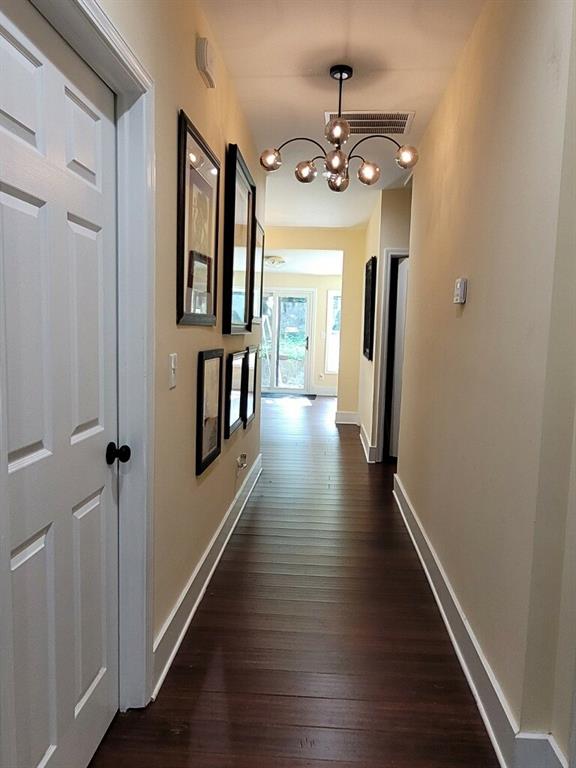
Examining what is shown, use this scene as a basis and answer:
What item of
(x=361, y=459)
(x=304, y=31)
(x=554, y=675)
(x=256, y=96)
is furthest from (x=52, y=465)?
(x=361, y=459)

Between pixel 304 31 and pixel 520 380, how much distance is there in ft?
6.07

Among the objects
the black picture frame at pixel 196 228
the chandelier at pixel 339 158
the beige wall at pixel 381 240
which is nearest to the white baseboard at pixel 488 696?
the black picture frame at pixel 196 228

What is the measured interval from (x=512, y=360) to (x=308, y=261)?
674cm

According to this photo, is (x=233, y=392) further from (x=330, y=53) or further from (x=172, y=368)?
(x=330, y=53)

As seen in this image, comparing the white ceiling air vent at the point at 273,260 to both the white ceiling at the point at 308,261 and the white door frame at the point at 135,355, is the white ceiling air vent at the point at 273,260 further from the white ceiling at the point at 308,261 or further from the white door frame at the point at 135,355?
the white door frame at the point at 135,355

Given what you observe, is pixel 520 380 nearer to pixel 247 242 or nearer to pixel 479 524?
pixel 479 524

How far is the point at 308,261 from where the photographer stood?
26.3ft

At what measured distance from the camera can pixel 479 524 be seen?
184cm

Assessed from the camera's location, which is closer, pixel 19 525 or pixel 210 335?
pixel 19 525

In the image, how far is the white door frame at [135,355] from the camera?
4.75 feet

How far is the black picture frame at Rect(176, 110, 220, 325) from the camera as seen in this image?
1.83 metres

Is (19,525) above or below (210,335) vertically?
below

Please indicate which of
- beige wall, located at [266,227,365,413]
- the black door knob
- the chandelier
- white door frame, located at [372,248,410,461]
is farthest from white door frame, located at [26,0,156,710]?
beige wall, located at [266,227,365,413]

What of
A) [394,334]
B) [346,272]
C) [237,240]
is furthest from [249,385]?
[346,272]
